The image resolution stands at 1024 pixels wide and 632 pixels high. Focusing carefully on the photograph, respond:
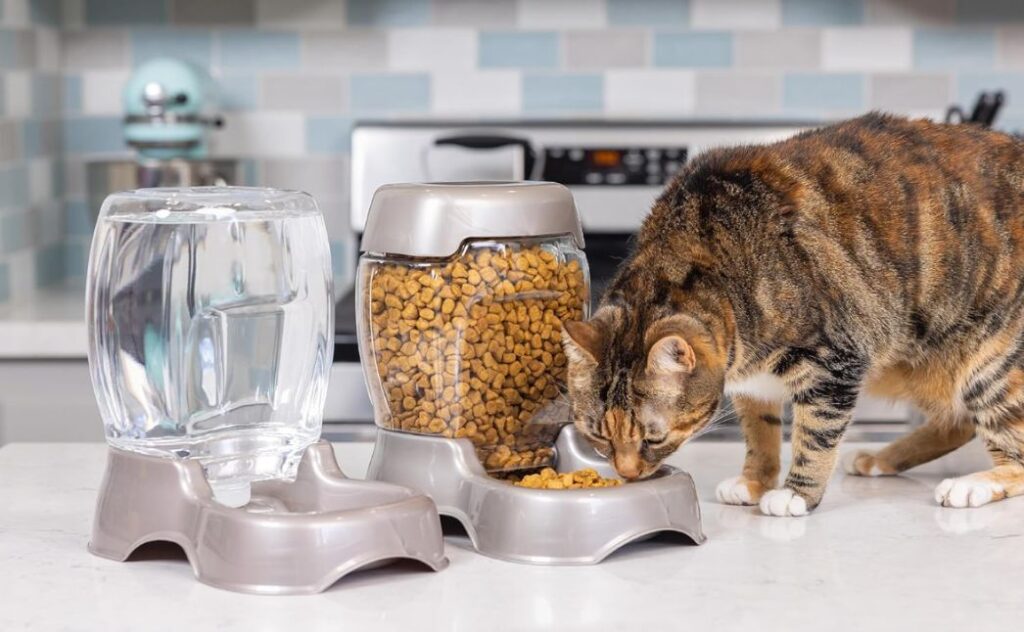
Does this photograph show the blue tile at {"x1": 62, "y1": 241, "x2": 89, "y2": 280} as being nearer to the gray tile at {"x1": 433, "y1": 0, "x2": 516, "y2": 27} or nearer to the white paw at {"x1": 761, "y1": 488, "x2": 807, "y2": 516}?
the gray tile at {"x1": 433, "y1": 0, "x2": 516, "y2": 27}

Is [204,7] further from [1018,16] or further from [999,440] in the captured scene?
[999,440]

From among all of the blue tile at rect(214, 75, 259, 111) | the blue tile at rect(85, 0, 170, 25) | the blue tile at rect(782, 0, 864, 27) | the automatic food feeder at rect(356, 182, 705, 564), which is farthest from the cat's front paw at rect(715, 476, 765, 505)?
the blue tile at rect(85, 0, 170, 25)

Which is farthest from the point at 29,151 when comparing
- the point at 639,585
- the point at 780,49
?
the point at 639,585

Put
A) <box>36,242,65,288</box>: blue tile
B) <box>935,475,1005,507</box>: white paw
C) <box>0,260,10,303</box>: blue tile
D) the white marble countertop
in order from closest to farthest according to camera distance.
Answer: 1. <box>935,475,1005,507</box>: white paw
2. the white marble countertop
3. <box>0,260,10,303</box>: blue tile
4. <box>36,242,65,288</box>: blue tile

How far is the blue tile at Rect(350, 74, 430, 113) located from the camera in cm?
290

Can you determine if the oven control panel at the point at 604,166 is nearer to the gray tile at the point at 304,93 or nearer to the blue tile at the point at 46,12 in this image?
the gray tile at the point at 304,93

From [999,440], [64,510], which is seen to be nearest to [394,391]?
[64,510]

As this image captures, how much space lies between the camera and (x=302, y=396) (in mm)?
1151

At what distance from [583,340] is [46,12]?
2.10m

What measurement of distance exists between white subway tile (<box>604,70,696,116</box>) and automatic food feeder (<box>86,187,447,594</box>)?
6.04ft

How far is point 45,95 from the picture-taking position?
9.28 ft

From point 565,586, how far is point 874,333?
505 millimetres

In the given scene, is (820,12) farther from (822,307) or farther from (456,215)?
(456,215)

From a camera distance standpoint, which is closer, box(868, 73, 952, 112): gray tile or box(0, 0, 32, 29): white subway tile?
A: box(0, 0, 32, 29): white subway tile
